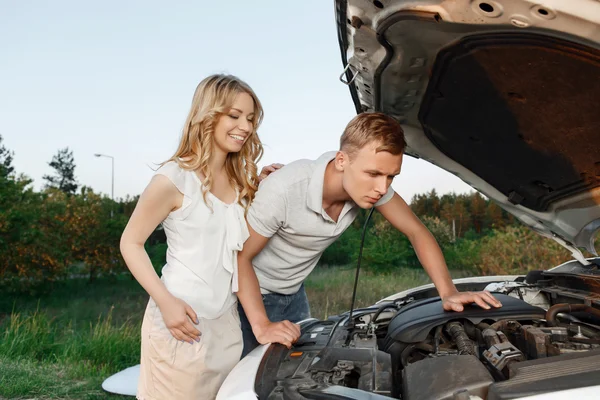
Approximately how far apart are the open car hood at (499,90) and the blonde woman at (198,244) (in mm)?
577

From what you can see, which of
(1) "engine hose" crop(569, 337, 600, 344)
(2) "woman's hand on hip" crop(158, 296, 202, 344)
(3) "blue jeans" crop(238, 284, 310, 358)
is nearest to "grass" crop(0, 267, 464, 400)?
(3) "blue jeans" crop(238, 284, 310, 358)

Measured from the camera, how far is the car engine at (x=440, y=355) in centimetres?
135

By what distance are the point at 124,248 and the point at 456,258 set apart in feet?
34.0

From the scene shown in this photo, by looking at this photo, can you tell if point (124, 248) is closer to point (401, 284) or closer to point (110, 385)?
point (110, 385)

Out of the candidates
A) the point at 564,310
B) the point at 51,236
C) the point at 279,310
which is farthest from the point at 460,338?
the point at 51,236

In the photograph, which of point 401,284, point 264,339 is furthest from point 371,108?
point 401,284

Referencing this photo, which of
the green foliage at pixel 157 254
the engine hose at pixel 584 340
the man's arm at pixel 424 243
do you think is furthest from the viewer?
the green foliage at pixel 157 254

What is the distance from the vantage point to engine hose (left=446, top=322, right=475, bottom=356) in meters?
1.82

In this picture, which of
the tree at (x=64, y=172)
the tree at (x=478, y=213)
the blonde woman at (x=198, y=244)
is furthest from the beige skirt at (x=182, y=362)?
the tree at (x=64, y=172)

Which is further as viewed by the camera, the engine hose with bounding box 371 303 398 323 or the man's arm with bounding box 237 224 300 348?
the engine hose with bounding box 371 303 398 323

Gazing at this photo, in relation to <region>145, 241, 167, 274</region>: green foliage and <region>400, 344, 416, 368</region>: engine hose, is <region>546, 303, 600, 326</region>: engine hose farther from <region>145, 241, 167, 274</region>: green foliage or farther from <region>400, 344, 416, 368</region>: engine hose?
<region>145, 241, 167, 274</region>: green foliage

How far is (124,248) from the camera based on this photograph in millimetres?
1990

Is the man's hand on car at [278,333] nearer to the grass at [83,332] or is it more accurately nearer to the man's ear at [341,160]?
the man's ear at [341,160]

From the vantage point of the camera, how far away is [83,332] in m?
7.88
